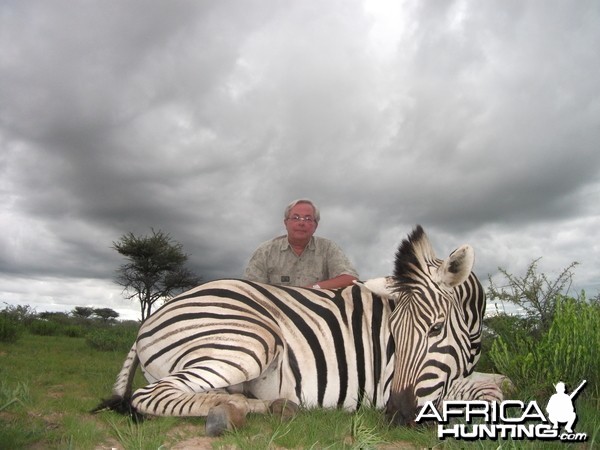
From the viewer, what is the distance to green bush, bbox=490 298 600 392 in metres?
3.90

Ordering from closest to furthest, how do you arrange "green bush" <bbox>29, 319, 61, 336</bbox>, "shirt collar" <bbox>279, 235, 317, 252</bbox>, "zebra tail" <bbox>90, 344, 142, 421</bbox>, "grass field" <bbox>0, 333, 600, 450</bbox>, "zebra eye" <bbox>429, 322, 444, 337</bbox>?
"grass field" <bbox>0, 333, 600, 450</bbox>, "zebra eye" <bbox>429, 322, 444, 337</bbox>, "zebra tail" <bbox>90, 344, 142, 421</bbox>, "shirt collar" <bbox>279, 235, 317, 252</bbox>, "green bush" <bbox>29, 319, 61, 336</bbox>

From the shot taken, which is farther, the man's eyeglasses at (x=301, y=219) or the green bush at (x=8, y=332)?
the green bush at (x=8, y=332)

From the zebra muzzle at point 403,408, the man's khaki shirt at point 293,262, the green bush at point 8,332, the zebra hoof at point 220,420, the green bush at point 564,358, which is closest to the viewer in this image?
the zebra hoof at point 220,420

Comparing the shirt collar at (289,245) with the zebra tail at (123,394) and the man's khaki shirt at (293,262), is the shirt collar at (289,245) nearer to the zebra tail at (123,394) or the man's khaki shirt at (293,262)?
the man's khaki shirt at (293,262)

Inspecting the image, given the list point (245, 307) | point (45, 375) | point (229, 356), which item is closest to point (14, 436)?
point (229, 356)

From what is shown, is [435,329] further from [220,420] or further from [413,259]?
[220,420]

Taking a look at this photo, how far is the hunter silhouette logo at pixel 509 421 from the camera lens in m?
2.69

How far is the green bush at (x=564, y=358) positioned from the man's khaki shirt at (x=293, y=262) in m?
2.29

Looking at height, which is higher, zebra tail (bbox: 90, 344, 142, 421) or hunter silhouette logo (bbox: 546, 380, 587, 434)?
hunter silhouette logo (bbox: 546, 380, 587, 434)

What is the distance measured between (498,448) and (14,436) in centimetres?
235

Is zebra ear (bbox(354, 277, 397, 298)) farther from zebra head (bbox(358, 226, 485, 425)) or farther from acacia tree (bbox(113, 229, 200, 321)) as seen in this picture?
acacia tree (bbox(113, 229, 200, 321))

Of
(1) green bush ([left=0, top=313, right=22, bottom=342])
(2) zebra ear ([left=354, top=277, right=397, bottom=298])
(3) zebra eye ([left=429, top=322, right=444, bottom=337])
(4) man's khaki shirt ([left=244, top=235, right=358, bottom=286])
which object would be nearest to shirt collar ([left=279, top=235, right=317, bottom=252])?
(4) man's khaki shirt ([left=244, top=235, right=358, bottom=286])

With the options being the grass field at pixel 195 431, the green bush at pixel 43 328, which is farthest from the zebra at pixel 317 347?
the green bush at pixel 43 328

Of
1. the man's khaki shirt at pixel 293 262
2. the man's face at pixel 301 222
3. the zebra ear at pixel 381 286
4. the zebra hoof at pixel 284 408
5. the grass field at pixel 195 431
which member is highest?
the man's face at pixel 301 222
